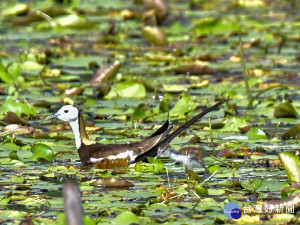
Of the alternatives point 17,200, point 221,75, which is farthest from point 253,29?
point 17,200

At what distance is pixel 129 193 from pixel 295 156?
1.10 metres

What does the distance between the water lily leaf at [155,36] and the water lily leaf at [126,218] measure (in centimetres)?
696

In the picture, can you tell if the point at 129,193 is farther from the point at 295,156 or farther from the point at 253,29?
the point at 253,29

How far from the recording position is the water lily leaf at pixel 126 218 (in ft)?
15.2

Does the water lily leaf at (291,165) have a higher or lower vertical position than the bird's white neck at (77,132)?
lower

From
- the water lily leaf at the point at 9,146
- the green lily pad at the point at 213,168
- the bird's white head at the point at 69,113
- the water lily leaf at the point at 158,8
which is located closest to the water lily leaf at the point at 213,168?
the green lily pad at the point at 213,168

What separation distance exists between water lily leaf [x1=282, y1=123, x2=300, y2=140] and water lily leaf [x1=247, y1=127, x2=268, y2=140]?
0.16 m

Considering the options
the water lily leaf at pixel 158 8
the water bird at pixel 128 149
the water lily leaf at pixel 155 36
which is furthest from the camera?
the water lily leaf at pixel 158 8

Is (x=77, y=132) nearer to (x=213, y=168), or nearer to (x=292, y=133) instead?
(x=213, y=168)

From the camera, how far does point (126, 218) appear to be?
4660mm

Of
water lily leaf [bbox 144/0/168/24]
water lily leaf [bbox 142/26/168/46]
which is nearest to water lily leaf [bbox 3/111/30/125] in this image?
water lily leaf [bbox 142/26/168/46]

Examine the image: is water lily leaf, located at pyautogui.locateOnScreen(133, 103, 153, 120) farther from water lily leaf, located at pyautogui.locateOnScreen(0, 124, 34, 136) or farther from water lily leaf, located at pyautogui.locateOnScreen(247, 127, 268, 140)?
water lily leaf, located at pyautogui.locateOnScreen(247, 127, 268, 140)

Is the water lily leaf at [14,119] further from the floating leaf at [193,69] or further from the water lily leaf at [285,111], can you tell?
the floating leaf at [193,69]

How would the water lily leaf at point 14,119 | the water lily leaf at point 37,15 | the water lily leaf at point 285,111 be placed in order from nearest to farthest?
the water lily leaf at point 14,119 → the water lily leaf at point 285,111 → the water lily leaf at point 37,15
